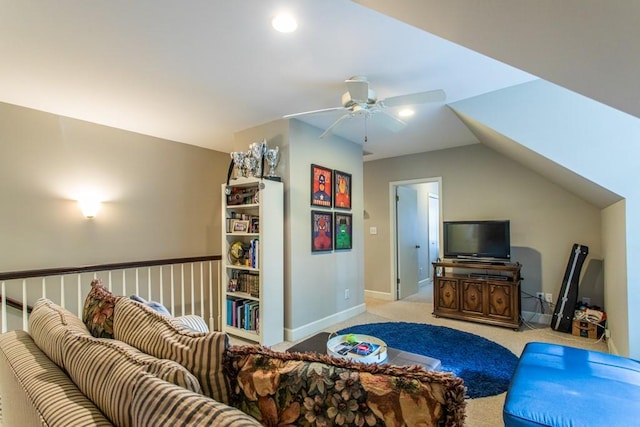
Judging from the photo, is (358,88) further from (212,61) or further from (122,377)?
(122,377)

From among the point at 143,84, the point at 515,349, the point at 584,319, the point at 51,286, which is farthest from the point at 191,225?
the point at 584,319

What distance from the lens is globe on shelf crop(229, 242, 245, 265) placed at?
3551 mm

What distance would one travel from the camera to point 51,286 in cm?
314

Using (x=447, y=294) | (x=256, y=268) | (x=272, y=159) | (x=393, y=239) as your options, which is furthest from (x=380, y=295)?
(x=272, y=159)

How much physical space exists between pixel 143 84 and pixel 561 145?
355 centimetres

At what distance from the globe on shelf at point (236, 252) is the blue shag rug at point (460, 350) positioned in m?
1.46

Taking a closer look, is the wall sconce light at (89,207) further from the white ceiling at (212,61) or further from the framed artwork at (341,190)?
the framed artwork at (341,190)

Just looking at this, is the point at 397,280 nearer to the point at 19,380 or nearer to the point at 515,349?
the point at 515,349

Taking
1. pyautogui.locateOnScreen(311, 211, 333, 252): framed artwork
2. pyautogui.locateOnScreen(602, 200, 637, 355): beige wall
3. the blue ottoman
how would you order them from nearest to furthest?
the blue ottoman < pyautogui.locateOnScreen(602, 200, 637, 355): beige wall < pyautogui.locateOnScreen(311, 211, 333, 252): framed artwork

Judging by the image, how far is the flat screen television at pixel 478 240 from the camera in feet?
13.0

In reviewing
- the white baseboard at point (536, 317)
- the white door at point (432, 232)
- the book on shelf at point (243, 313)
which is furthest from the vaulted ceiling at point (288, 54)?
the white door at point (432, 232)

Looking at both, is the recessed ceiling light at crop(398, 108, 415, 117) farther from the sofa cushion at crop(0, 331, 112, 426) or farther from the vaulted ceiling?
the sofa cushion at crop(0, 331, 112, 426)

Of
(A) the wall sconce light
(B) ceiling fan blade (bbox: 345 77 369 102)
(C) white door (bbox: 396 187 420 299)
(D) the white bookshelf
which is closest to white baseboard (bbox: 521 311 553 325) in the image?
(C) white door (bbox: 396 187 420 299)

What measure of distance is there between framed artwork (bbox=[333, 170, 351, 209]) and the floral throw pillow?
9.12ft
